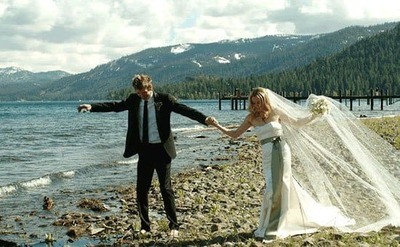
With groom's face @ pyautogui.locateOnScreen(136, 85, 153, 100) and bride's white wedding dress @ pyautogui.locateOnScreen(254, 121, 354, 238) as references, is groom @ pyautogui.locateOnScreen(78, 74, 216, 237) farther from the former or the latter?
bride's white wedding dress @ pyautogui.locateOnScreen(254, 121, 354, 238)

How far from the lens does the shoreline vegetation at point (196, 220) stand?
9258mm

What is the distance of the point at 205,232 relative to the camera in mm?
10703

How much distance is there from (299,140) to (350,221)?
1.76m

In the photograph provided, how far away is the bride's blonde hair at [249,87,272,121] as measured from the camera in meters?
9.50

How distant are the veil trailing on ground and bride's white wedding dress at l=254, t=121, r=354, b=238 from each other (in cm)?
49

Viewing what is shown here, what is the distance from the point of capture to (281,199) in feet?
31.2

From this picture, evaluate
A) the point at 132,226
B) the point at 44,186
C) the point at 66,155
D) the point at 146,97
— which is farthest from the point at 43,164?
the point at 146,97

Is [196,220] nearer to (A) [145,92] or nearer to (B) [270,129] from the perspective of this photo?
(B) [270,129]

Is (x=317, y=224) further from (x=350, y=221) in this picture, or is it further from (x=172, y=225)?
(x=172, y=225)

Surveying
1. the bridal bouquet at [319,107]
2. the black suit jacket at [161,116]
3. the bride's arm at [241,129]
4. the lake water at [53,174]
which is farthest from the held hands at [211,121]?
the lake water at [53,174]

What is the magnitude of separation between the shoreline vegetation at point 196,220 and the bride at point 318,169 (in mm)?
350

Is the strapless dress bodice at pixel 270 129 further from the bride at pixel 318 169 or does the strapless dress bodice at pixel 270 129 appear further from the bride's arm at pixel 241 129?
the bride's arm at pixel 241 129

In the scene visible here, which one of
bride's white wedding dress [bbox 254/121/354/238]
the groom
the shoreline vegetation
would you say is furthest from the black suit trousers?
bride's white wedding dress [bbox 254/121/354/238]

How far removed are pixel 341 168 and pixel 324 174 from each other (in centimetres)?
41
